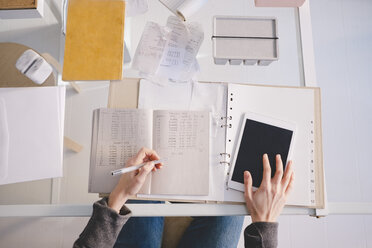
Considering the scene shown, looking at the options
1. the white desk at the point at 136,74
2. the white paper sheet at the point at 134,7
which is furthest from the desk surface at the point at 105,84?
the white paper sheet at the point at 134,7

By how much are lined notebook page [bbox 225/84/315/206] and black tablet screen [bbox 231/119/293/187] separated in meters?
0.03

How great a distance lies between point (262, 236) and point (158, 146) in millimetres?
372

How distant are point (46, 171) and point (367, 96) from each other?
Result: 1645 mm

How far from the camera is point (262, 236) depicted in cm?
68

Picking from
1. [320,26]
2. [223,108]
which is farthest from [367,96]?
[223,108]

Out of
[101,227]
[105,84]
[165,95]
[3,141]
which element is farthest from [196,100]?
[105,84]

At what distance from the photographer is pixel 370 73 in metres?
1.50

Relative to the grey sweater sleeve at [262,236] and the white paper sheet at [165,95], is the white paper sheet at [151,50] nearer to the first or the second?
the white paper sheet at [165,95]

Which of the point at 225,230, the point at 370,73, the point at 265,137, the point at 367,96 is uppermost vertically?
the point at 370,73

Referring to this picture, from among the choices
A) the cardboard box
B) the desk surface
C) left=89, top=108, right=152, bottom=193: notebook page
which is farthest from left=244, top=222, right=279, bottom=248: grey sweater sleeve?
the desk surface

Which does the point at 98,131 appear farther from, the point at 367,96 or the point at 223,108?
the point at 367,96

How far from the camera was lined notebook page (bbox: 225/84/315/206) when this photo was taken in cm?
76

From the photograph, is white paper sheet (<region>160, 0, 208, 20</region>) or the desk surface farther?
the desk surface

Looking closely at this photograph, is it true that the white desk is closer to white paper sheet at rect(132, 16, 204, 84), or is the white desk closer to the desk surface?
the desk surface
